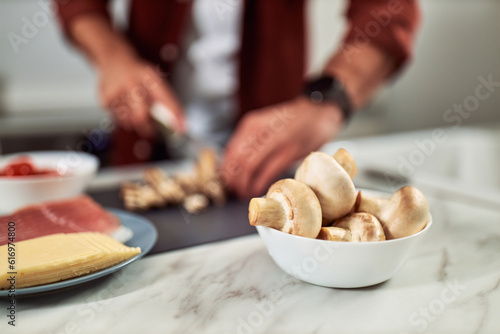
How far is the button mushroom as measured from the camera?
45 cm

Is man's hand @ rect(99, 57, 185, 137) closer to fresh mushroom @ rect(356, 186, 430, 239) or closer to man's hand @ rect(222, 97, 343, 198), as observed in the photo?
man's hand @ rect(222, 97, 343, 198)

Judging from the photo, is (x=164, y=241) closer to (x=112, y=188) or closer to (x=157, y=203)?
(x=157, y=203)

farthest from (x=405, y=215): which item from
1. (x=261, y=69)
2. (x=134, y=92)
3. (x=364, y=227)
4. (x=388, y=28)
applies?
(x=261, y=69)

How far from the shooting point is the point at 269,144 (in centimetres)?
85

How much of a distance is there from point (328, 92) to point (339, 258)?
54 cm

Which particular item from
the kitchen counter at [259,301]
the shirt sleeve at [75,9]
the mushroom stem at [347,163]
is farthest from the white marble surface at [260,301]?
the shirt sleeve at [75,9]

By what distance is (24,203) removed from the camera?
2.31ft

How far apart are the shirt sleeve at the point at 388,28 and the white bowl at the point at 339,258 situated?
592 mm

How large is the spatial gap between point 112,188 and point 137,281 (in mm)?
465

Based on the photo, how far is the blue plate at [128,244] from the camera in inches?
17.0

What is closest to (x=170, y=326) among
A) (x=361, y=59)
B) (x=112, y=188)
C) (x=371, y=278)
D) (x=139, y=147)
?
(x=371, y=278)

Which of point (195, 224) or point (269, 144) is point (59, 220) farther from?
point (269, 144)

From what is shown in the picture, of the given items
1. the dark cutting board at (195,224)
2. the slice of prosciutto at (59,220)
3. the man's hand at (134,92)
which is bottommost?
the dark cutting board at (195,224)

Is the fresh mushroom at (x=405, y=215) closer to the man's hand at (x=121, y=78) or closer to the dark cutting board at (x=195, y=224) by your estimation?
the dark cutting board at (x=195, y=224)
